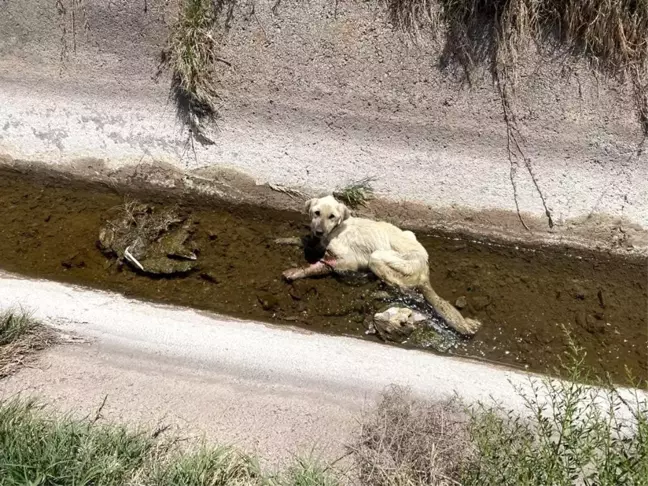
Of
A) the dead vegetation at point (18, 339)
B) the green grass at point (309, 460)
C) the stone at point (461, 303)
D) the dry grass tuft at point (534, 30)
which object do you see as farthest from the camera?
the dry grass tuft at point (534, 30)

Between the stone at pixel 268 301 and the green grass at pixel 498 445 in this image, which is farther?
the stone at pixel 268 301

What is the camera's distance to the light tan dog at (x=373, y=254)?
20.3 feet

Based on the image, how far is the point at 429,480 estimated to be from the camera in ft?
15.0

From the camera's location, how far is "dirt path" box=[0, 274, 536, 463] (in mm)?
5168

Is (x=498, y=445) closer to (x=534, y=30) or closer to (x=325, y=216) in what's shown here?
(x=325, y=216)

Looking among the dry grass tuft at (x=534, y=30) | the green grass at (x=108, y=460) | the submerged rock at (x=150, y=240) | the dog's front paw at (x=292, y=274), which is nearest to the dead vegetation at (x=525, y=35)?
the dry grass tuft at (x=534, y=30)

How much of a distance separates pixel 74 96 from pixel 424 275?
594 cm

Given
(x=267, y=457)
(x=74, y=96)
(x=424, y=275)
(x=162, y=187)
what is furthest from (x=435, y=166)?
(x=74, y=96)

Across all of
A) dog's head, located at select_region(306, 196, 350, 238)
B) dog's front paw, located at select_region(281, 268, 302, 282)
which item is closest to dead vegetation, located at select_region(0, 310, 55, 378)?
dog's front paw, located at select_region(281, 268, 302, 282)

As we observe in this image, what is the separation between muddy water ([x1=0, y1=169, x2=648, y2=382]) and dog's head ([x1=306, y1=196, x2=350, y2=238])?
673 millimetres

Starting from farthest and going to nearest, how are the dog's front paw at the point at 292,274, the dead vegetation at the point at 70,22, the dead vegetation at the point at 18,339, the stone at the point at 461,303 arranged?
1. the dead vegetation at the point at 70,22
2. the dog's front paw at the point at 292,274
3. the stone at the point at 461,303
4. the dead vegetation at the point at 18,339

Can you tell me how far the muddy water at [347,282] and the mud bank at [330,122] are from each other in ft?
1.38

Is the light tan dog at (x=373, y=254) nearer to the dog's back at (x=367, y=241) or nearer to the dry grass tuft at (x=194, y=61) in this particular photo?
the dog's back at (x=367, y=241)

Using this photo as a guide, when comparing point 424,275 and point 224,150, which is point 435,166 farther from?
point 224,150
